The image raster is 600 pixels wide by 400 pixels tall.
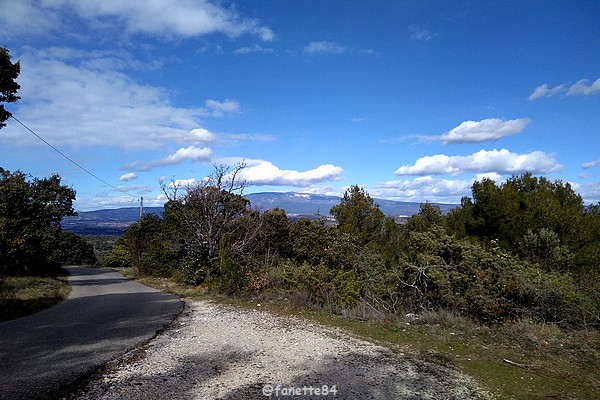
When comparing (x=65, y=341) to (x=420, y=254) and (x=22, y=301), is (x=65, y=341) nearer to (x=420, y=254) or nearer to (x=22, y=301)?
(x=22, y=301)

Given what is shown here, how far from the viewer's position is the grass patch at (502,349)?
4742mm

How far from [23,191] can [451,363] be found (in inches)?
1048

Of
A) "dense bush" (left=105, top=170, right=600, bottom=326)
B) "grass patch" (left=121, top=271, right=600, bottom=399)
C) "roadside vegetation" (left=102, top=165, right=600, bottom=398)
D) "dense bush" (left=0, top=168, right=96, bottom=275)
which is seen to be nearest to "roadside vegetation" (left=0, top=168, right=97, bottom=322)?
"dense bush" (left=0, top=168, right=96, bottom=275)

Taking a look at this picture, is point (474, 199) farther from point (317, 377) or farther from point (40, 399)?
point (40, 399)

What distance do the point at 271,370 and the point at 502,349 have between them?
13.0 feet

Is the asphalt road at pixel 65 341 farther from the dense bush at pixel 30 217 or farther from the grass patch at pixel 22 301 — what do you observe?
the dense bush at pixel 30 217

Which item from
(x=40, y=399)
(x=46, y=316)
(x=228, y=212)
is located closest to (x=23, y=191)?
(x=228, y=212)

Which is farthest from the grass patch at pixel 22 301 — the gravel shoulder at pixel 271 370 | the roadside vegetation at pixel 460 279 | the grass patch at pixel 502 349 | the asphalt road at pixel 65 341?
the grass patch at pixel 502 349

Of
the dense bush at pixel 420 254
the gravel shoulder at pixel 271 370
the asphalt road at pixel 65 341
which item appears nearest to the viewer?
the gravel shoulder at pixel 271 370

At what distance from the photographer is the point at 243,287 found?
12.8 meters

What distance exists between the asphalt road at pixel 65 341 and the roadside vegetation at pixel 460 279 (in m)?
3.52

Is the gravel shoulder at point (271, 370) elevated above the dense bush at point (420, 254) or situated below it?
below

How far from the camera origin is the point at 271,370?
17.5 feet

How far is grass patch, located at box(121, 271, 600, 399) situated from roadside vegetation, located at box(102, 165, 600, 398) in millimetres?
23
